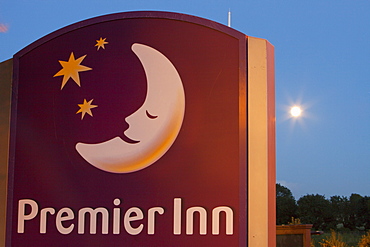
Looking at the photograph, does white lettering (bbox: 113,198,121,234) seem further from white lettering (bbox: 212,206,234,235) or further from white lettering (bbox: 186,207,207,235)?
white lettering (bbox: 212,206,234,235)

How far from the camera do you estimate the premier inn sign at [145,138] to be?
6.10 metres

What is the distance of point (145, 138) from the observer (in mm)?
6332

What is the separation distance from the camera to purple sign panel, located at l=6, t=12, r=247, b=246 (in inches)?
242

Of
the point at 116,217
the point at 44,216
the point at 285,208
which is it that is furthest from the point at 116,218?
the point at 285,208

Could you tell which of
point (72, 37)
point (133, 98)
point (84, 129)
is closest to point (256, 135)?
point (133, 98)

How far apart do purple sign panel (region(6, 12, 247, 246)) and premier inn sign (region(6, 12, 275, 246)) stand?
11 mm

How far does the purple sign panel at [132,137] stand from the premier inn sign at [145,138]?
11mm

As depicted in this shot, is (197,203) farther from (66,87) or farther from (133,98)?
(66,87)

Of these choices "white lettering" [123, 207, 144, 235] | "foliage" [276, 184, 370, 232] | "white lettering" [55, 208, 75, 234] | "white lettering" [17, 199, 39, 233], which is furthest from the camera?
"foliage" [276, 184, 370, 232]

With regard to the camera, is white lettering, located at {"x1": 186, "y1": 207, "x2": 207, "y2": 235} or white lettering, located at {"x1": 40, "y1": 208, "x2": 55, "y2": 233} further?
white lettering, located at {"x1": 40, "y1": 208, "x2": 55, "y2": 233}

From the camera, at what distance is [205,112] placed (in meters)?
6.23

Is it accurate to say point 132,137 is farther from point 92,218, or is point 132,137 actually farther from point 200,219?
point 200,219

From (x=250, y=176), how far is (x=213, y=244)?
0.79 metres

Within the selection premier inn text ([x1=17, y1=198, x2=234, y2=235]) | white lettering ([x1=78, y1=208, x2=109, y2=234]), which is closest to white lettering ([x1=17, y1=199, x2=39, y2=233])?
premier inn text ([x1=17, y1=198, x2=234, y2=235])
